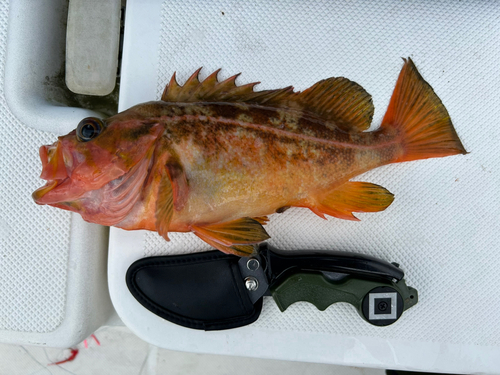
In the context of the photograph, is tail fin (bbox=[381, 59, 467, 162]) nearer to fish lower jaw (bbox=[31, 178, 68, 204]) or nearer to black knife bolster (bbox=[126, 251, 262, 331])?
black knife bolster (bbox=[126, 251, 262, 331])

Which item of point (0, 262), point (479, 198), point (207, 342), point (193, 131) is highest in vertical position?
point (193, 131)

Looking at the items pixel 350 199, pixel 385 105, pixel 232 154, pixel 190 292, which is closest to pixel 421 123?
pixel 385 105

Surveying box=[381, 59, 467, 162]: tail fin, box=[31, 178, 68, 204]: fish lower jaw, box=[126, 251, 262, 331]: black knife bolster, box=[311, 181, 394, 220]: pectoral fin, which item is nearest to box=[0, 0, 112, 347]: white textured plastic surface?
box=[126, 251, 262, 331]: black knife bolster

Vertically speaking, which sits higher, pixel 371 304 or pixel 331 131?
pixel 331 131

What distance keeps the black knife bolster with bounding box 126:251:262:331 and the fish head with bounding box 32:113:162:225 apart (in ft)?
1.63

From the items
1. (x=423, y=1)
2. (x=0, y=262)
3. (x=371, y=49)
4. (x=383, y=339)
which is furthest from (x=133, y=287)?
(x=423, y=1)

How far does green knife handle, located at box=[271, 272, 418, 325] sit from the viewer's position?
5.34ft

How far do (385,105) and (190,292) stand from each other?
131 centimetres

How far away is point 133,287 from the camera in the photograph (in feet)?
5.52

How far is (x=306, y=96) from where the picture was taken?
4.84 feet

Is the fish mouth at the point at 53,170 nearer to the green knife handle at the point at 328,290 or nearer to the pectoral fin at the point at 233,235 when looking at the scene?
the pectoral fin at the point at 233,235

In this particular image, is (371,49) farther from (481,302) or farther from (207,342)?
(207,342)

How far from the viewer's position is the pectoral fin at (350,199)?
1.50 meters

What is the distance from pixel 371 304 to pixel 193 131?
3.65ft
